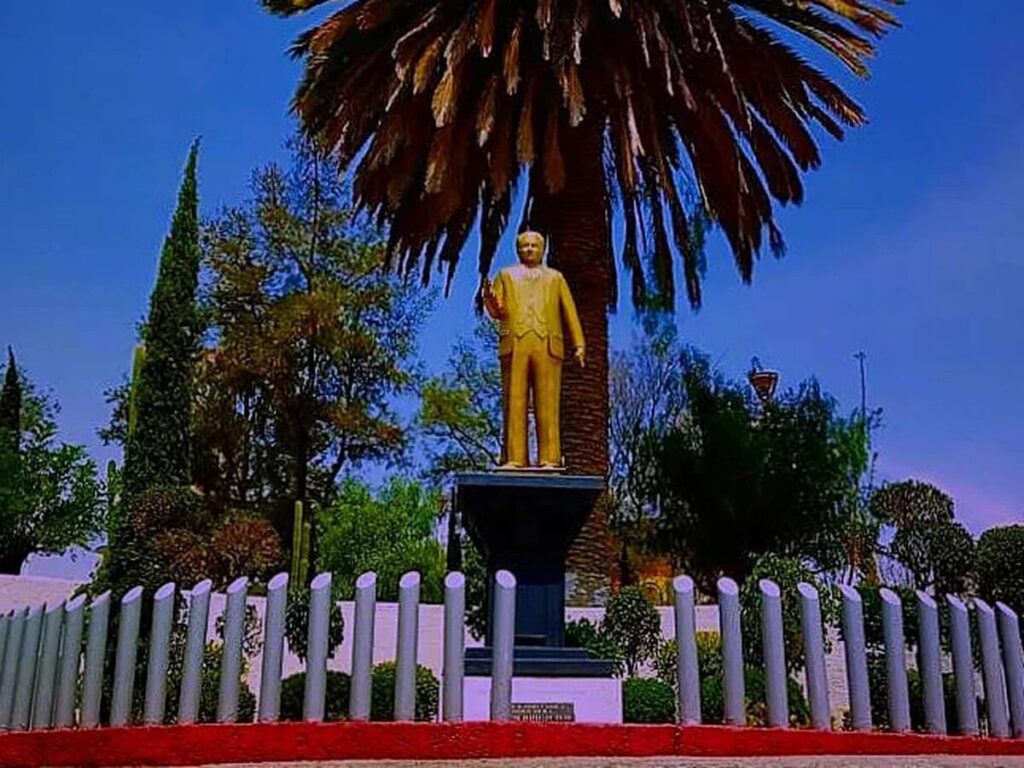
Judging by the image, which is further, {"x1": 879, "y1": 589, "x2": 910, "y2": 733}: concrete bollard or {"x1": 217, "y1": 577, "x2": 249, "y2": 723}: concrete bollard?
{"x1": 879, "y1": 589, "x2": 910, "y2": 733}: concrete bollard

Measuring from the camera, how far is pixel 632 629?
43.5 ft

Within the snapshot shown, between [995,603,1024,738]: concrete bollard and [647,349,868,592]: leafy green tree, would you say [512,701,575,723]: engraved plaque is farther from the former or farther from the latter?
[647,349,868,592]: leafy green tree

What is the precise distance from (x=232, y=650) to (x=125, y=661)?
581 mm

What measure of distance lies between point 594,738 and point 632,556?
1949 cm

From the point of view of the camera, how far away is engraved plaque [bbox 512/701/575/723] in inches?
258

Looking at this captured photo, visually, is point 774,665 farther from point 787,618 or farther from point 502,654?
point 787,618

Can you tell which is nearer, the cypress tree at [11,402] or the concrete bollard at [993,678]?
the concrete bollard at [993,678]

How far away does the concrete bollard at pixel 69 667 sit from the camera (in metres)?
5.86

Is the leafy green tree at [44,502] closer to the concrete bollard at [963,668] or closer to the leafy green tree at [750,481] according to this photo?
the leafy green tree at [750,481]

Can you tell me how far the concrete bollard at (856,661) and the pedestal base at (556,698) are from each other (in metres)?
1.64

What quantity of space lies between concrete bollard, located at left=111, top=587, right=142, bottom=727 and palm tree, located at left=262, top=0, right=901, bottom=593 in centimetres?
816

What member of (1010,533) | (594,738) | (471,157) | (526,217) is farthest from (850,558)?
(594,738)

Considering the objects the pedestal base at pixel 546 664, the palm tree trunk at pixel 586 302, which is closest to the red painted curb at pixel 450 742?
the pedestal base at pixel 546 664

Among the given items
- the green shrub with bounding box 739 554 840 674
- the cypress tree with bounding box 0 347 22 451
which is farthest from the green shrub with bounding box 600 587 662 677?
the cypress tree with bounding box 0 347 22 451
